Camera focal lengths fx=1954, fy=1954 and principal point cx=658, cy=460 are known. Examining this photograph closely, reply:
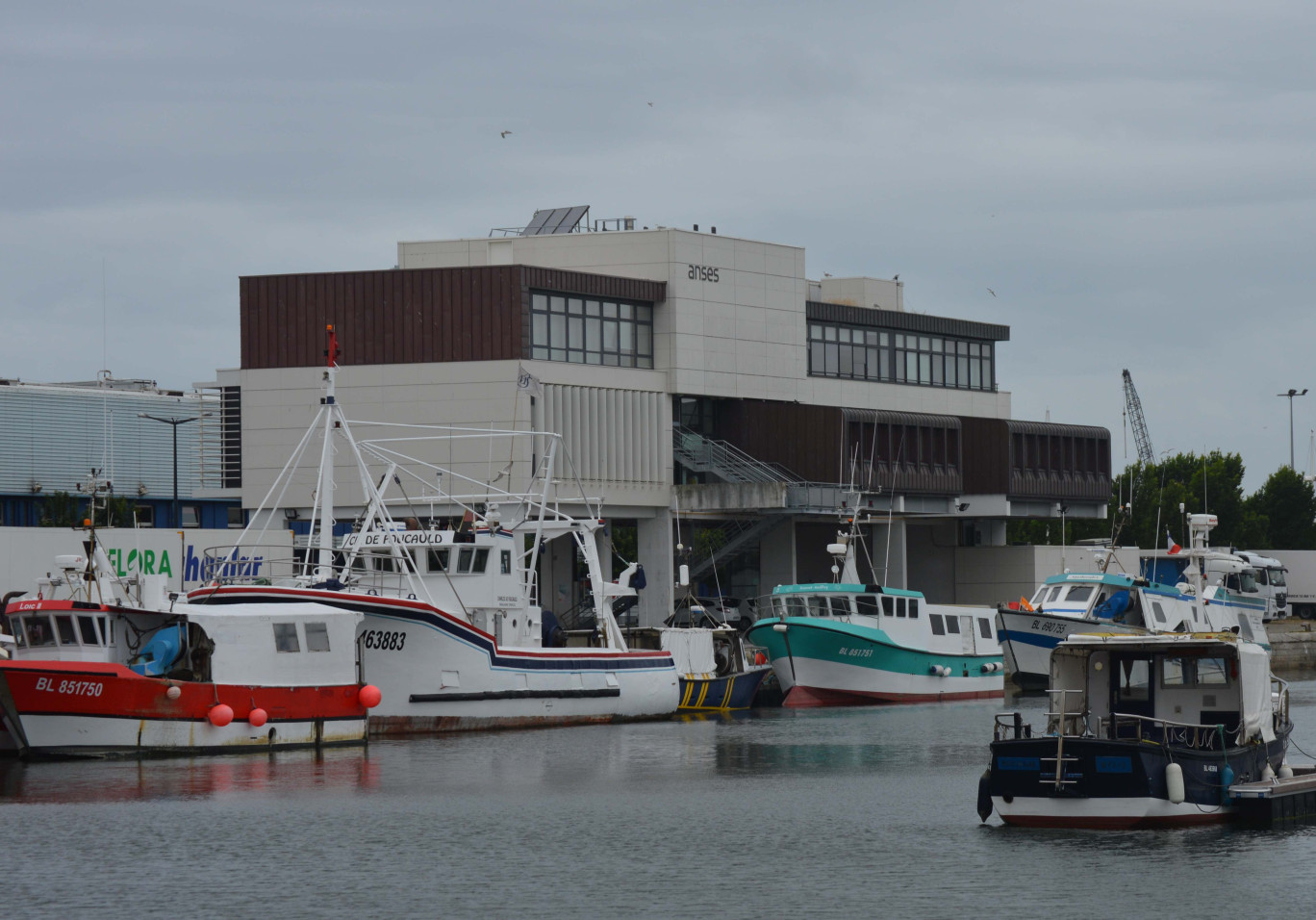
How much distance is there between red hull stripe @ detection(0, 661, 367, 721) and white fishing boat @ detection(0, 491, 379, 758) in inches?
0.9

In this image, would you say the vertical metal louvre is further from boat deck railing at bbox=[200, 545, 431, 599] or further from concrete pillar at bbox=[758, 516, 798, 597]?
boat deck railing at bbox=[200, 545, 431, 599]

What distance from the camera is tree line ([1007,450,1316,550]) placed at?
130 metres

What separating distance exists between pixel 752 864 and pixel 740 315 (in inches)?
2277

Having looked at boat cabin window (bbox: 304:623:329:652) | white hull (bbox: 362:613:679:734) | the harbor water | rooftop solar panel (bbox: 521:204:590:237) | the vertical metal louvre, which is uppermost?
rooftop solar panel (bbox: 521:204:590:237)

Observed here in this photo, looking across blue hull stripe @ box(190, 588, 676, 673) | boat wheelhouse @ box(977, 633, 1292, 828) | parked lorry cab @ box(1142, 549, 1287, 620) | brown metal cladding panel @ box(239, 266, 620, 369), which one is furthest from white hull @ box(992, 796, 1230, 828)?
parked lorry cab @ box(1142, 549, 1287, 620)

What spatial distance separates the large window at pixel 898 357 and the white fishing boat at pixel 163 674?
161 ft

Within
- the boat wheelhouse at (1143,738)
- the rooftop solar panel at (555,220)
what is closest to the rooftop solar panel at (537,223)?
the rooftop solar panel at (555,220)

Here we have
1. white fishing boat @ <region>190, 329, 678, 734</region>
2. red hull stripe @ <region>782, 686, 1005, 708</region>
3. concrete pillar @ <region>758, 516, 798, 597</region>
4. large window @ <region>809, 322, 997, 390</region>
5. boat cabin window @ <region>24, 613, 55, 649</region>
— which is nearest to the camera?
boat cabin window @ <region>24, 613, 55, 649</region>

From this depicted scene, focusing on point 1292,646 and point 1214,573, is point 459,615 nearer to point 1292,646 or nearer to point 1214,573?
point 1214,573

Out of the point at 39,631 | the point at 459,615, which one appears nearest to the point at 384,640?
the point at 459,615

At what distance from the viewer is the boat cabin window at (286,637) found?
147ft

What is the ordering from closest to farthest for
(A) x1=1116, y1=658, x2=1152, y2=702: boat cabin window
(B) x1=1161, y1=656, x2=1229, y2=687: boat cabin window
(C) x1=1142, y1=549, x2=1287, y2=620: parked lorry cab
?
(B) x1=1161, y1=656, x2=1229, y2=687: boat cabin window → (A) x1=1116, y1=658, x2=1152, y2=702: boat cabin window → (C) x1=1142, y1=549, x2=1287, y2=620: parked lorry cab

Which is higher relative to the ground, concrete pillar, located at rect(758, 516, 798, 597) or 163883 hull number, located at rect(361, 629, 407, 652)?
concrete pillar, located at rect(758, 516, 798, 597)

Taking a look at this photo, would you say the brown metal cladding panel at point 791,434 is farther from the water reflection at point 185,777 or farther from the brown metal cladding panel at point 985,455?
the water reflection at point 185,777
